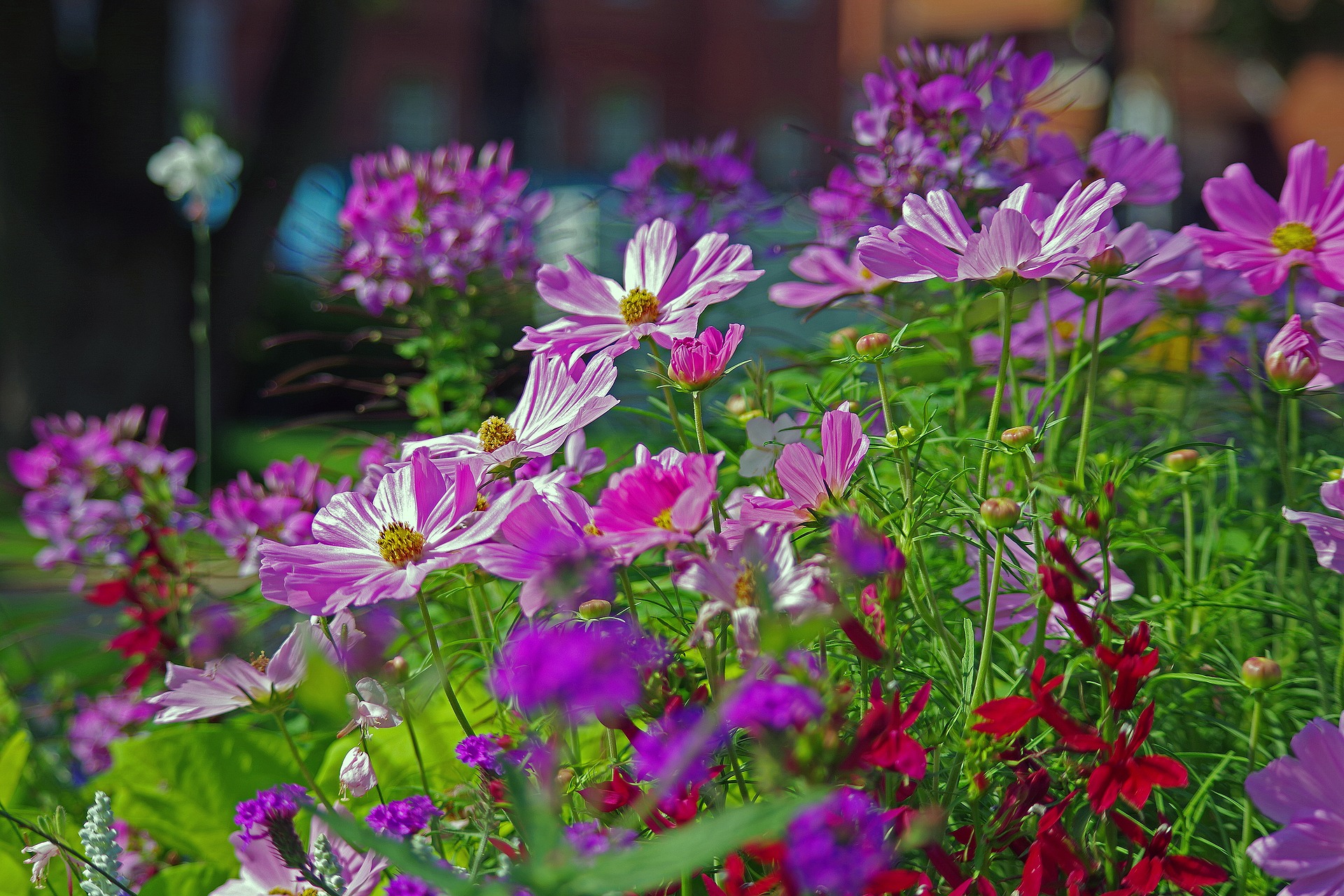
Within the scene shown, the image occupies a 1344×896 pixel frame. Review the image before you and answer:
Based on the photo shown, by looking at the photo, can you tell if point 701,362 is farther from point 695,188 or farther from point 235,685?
point 695,188

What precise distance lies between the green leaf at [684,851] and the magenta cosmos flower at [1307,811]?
1.05 ft

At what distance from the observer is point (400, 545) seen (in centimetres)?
68

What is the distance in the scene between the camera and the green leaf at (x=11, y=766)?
1.08 meters

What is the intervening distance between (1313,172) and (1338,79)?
49.1 ft

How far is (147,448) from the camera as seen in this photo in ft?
5.09

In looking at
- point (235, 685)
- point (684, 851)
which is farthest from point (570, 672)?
point (235, 685)

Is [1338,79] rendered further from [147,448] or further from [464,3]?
[147,448]

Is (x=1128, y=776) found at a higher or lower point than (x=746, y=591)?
lower

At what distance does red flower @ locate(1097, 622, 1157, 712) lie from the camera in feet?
2.00

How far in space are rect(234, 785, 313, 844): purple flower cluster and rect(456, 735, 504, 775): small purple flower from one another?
10 centimetres

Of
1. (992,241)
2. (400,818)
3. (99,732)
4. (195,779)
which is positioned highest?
(992,241)

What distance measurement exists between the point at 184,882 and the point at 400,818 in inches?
15.9

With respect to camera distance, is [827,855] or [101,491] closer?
[827,855]

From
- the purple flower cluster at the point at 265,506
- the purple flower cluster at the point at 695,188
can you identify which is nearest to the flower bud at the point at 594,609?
the purple flower cluster at the point at 265,506
